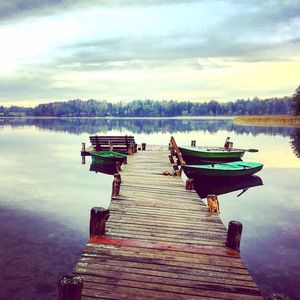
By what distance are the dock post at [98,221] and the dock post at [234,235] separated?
3096mm

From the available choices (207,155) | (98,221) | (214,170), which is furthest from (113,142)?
(98,221)

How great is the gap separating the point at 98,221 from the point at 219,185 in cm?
1518

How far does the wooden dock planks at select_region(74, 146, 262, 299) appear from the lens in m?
5.95

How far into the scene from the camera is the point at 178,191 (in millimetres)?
13766

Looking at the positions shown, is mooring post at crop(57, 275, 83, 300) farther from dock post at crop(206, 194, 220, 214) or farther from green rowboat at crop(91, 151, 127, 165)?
green rowboat at crop(91, 151, 127, 165)

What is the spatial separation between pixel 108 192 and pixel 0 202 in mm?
6491

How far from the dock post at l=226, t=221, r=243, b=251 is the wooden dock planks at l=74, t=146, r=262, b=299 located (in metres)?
0.18

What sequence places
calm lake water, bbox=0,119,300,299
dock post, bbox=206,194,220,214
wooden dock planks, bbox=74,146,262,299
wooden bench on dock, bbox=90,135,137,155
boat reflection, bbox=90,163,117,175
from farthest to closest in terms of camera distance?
wooden bench on dock, bbox=90,135,137,155
boat reflection, bbox=90,163,117,175
dock post, bbox=206,194,220,214
calm lake water, bbox=0,119,300,299
wooden dock planks, bbox=74,146,262,299

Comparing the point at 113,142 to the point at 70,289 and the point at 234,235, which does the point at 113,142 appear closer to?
the point at 234,235

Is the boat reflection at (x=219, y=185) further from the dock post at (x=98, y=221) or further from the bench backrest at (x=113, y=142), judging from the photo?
the dock post at (x=98, y=221)

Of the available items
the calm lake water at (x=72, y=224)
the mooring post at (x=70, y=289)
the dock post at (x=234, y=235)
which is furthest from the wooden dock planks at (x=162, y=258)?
the calm lake water at (x=72, y=224)

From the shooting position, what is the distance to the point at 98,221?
323 inches

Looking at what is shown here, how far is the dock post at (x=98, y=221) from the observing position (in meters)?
8.10

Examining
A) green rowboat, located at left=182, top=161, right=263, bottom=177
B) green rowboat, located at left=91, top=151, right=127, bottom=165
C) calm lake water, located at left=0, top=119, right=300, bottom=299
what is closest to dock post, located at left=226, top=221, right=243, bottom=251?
calm lake water, located at left=0, top=119, right=300, bottom=299
